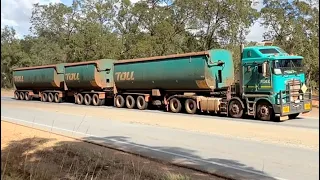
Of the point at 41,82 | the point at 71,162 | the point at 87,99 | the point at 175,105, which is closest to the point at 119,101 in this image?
the point at 87,99

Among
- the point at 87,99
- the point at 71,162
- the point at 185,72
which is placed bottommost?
the point at 71,162

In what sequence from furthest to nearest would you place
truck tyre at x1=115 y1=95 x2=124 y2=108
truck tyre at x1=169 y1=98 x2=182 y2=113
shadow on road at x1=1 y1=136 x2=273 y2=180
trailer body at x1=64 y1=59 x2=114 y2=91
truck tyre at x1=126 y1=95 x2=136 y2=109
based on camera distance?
trailer body at x1=64 y1=59 x2=114 y2=91
truck tyre at x1=115 y1=95 x2=124 y2=108
truck tyre at x1=126 y1=95 x2=136 y2=109
truck tyre at x1=169 y1=98 x2=182 y2=113
shadow on road at x1=1 y1=136 x2=273 y2=180

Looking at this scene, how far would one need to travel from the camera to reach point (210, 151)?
30.7 ft

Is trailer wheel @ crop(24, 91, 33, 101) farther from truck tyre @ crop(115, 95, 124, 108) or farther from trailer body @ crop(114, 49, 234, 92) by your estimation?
trailer body @ crop(114, 49, 234, 92)

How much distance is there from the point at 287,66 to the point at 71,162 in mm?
11340

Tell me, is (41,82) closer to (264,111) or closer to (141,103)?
(141,103)

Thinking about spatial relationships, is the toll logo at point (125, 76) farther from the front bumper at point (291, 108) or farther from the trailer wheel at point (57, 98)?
the front bumper at point (291, 108)

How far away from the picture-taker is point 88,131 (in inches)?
506

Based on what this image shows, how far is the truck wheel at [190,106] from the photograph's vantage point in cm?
2027

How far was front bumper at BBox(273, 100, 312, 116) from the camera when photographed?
16203 mm

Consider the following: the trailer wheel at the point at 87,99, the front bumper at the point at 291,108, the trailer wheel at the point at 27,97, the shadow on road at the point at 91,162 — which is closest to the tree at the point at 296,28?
the front bumper at the point at 291,108

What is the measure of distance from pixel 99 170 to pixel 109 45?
102 ft

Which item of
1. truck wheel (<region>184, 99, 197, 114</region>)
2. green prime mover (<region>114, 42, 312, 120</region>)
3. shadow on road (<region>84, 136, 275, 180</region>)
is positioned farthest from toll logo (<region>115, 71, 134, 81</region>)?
shadow on road (<region>84, 136, 275, 180</region>)

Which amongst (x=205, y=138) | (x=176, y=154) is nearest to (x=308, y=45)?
(x=205, y=138)
